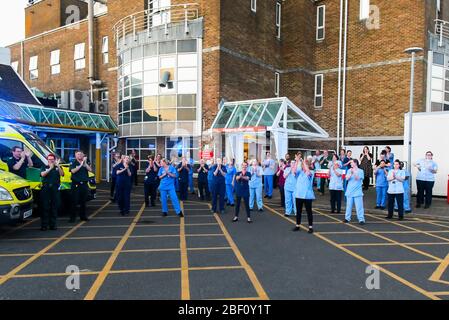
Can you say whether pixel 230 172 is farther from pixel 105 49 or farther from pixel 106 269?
pixel 105 49

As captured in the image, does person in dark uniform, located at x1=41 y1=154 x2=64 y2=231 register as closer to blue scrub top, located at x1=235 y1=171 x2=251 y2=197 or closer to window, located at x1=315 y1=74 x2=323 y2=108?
blue scrub top, located at x1=235 y1=171 x2=251 y2=197

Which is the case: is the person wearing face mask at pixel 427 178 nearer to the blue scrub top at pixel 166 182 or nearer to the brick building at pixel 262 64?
the blue scrub top at pixel 166 182

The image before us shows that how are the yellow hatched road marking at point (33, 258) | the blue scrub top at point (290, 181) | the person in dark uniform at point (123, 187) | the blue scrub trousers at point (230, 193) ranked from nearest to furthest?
the yellow hatched road marking at point (33, 258)
the person in dark uniform at point (123, 187)
the blue scrub top at point (290, 181)
the blue scrub trousers at point (230, 193)

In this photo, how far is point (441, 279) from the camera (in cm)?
536

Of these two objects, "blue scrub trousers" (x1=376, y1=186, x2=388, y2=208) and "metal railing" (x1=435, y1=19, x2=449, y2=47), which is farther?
"metal railing" (x1=435, y1=19, x2=449, y2=47)

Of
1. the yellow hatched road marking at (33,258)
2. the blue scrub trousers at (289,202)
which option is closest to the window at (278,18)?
the blue scrub trousers at (289,202)

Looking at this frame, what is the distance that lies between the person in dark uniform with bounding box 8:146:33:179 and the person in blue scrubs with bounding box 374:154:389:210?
985cm

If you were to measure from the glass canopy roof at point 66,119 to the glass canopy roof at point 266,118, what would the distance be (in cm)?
730

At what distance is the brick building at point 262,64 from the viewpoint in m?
19.1

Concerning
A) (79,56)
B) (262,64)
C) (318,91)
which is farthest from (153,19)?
(318,91)

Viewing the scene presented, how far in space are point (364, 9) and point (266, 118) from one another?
10.2 meters

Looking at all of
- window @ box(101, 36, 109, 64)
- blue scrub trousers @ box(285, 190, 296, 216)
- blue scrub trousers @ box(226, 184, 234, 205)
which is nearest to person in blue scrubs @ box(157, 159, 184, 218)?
blue scrub trousers @ box(226, 184, 234, 205)

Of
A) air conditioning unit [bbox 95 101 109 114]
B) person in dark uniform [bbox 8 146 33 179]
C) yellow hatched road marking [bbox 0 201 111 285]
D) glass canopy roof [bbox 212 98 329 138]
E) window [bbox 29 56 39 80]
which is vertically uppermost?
window [bbox 29 56 39 80]

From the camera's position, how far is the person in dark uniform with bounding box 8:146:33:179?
9.53 metres
